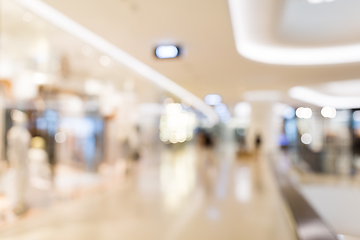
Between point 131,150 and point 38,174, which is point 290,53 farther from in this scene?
point 38,174

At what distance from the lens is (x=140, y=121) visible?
42.9ft

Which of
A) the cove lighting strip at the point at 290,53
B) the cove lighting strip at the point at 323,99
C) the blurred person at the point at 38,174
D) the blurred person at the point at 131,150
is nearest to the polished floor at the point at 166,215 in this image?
the blurred person at the point at 38,174

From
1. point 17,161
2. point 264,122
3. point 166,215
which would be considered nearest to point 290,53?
point 166,215

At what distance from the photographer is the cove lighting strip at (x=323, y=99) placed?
14133 millimetres

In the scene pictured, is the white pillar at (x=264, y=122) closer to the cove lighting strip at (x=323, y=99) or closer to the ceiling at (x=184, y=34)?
the cove lighting strip at (x=323, y=99)

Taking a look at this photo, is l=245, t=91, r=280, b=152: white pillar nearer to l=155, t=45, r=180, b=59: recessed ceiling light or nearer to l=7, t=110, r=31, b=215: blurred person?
l=155, t=45, r=180, b=59: recessed ceiling light

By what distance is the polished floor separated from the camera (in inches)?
177

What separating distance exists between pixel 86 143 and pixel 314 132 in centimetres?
1598

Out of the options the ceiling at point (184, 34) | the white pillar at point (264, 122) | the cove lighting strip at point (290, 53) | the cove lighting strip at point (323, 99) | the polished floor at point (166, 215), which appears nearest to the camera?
the ceiling at point (184, 34)

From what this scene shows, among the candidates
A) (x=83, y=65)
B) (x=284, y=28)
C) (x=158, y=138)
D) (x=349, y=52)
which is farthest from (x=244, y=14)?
(x=158, y=138)

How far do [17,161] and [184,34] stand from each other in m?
4.17

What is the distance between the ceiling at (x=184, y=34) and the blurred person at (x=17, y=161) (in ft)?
8.42

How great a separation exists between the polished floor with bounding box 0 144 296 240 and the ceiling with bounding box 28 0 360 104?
3447 mm

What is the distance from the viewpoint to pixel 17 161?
551 centimetres
